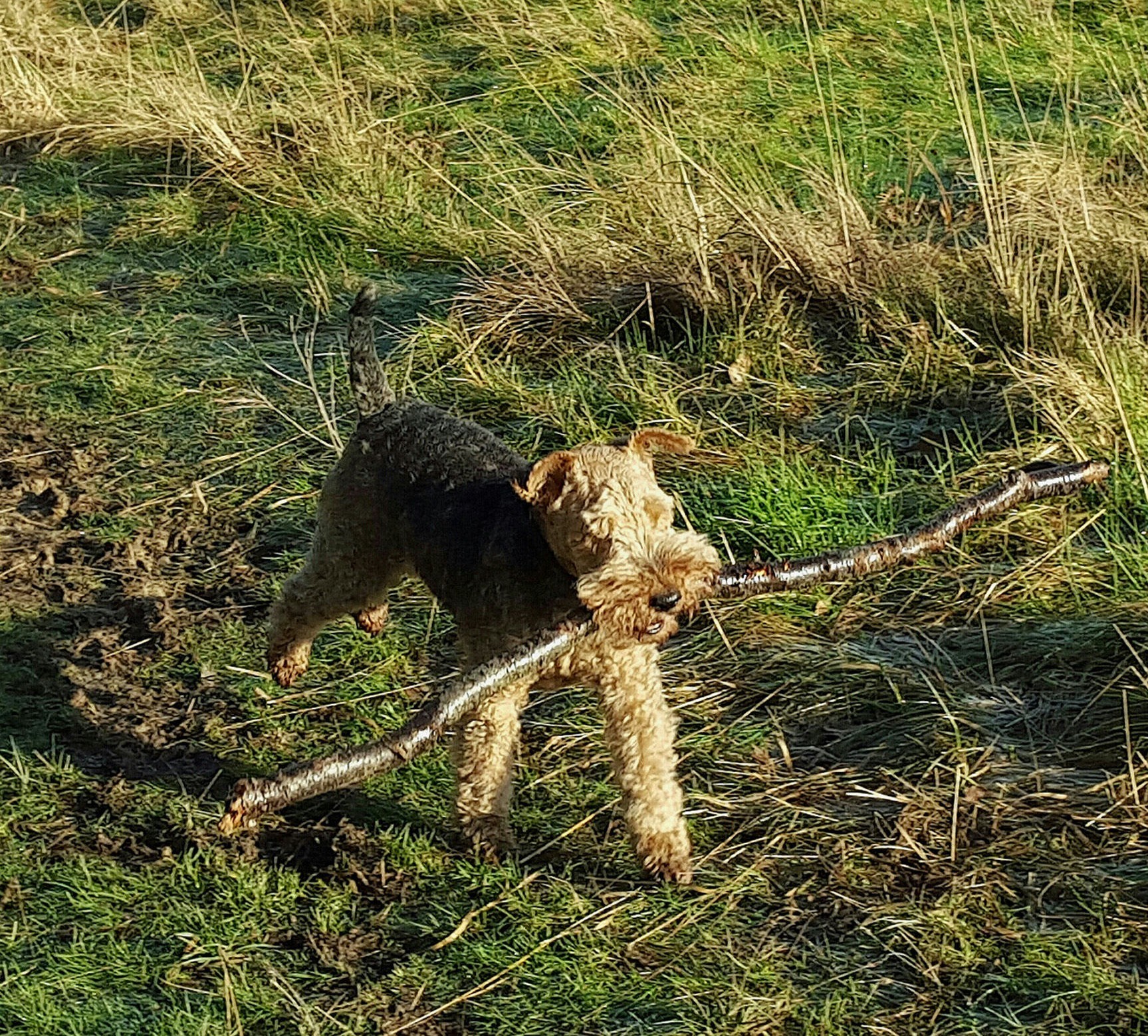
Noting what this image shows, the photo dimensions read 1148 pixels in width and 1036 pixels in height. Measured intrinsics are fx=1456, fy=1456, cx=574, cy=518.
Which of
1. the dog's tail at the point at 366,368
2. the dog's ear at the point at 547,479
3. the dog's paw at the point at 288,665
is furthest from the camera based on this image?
the dog's paw at the point at 288,665

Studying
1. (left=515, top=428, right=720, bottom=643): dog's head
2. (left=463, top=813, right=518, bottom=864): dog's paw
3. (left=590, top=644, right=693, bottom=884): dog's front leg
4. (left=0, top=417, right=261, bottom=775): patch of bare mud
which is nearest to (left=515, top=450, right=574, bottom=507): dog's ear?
(left=515, top=428, right=720, bottom=643): dog's head

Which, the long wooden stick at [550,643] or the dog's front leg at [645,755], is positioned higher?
the long wooden stick at [550,643]

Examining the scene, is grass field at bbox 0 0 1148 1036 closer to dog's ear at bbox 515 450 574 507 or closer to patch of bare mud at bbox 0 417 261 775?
patch of bare mud at bbox 0 417 261 775

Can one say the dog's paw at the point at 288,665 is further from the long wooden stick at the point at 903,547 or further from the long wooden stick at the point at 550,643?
the long wooden stick at the point at 903,547

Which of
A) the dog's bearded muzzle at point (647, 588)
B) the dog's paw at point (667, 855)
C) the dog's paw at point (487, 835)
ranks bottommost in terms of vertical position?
the dog's paw at point (667, 855)

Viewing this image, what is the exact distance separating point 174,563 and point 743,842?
8.25 feet

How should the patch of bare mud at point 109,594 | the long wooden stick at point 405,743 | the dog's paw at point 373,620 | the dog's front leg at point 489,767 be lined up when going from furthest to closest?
the dog's paw at point 373,620 < the patch of bare mud at point 109,594 < the dog's front leg at point 489,767 < the long wooden stick at point 405,743

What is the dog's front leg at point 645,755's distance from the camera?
370 centimetres

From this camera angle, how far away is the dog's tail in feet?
14.4

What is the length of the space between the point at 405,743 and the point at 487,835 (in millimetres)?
650

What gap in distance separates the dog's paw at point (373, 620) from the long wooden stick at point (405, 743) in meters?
1.31

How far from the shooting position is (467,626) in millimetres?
3904

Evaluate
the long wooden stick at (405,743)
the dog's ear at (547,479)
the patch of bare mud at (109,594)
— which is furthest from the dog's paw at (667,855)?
the patch of bare mud at (109,594)

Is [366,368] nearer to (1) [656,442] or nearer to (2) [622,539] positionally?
(1) [656,442]
